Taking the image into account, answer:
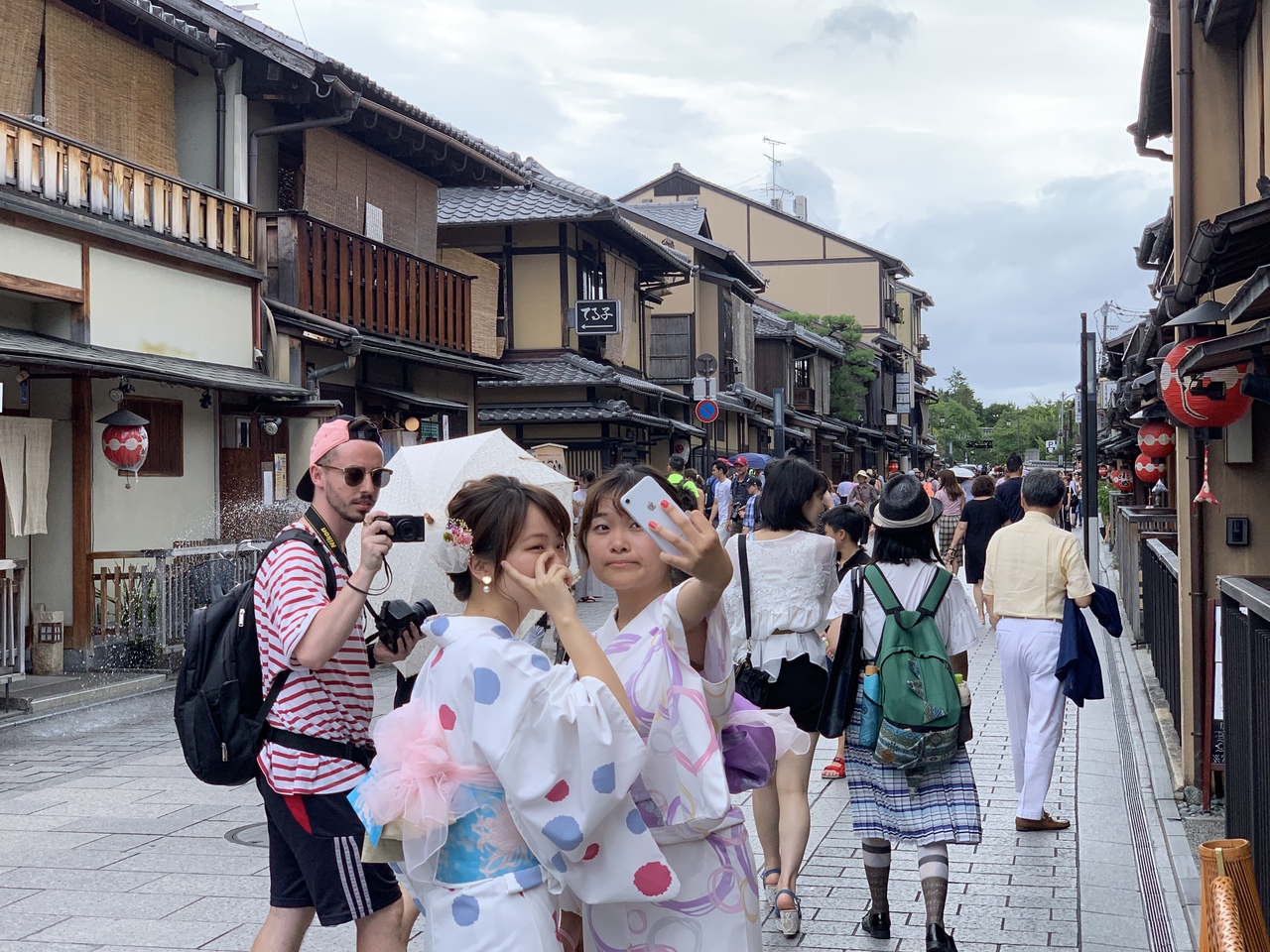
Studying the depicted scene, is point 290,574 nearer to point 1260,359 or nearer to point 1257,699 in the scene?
point 1257,699

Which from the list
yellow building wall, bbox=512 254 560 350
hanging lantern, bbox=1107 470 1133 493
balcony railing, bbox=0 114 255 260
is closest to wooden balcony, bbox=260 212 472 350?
balcony railing, bbox=0 114 255 260

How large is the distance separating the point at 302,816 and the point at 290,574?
2.17 ft

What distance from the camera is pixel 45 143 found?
12.0 metres

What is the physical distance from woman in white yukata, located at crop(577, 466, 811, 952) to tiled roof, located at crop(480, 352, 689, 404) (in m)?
21.5

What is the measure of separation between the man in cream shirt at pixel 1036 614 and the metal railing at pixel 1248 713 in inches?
61.1

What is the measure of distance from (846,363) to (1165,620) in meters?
45.5

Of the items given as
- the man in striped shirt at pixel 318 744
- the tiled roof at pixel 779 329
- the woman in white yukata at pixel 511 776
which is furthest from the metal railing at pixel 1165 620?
the tiled roof at pixel 779 329

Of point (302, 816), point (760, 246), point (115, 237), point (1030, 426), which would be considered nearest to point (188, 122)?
point (115, 237)

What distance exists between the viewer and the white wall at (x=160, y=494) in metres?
13.2

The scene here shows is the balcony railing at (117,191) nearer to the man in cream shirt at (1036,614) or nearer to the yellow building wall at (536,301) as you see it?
the man in cream shirt at (1036,614)

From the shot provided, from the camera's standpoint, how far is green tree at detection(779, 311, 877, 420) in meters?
54.6

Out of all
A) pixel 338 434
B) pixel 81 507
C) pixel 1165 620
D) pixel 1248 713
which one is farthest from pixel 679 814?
pixel 81 507

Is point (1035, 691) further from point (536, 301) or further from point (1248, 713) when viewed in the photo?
point (536, 301)

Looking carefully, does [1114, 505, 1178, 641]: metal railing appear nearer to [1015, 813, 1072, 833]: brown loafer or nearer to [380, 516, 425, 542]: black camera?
[1015, 813, 1072, 833]: brown loafer
